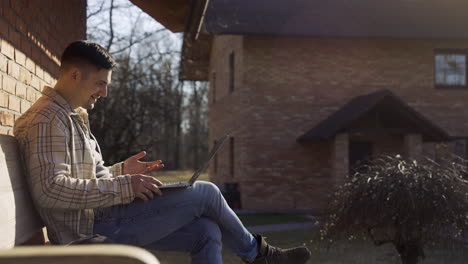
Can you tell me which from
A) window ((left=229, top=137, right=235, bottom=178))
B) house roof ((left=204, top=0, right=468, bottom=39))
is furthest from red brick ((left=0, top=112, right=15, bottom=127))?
window ((left=229, top=137, right=235, bottom=178))

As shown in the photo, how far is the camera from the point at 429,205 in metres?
6.08

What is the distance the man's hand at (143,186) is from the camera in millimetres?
2990

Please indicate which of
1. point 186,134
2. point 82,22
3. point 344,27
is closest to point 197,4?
point 82,22

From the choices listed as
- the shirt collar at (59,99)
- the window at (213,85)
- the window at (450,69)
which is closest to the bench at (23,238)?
the shirt collar at (59,99)

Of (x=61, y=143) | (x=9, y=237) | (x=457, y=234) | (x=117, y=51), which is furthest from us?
(x=117, y=51)

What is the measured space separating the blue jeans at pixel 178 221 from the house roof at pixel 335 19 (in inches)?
515

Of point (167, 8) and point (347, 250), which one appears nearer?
point (167, 8)

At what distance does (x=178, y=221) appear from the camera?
3.23m

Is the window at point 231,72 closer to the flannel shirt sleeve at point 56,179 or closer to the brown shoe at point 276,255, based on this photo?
the brown shoe at point 276,255

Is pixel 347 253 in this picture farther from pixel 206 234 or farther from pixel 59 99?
pixel 59 99

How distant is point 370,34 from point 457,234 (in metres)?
11.6

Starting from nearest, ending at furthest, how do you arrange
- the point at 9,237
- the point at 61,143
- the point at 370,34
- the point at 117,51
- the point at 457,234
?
the point at 9,237 < the point at 61,143 < the point at 457,234 < the point at 117,51 < the point at 370,34

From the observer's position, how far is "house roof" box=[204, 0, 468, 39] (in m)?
16.6

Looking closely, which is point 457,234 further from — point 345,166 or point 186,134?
point 186,134
